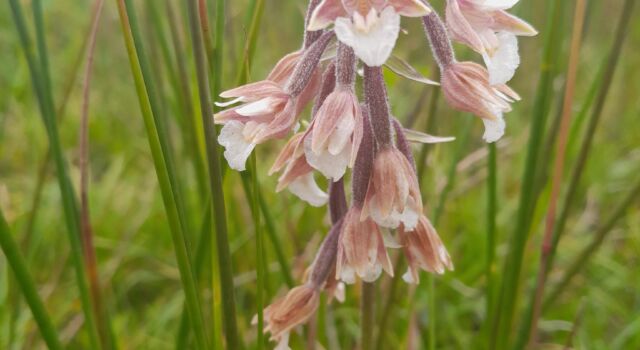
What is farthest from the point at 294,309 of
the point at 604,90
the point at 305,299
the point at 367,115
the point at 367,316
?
the point at 604,90

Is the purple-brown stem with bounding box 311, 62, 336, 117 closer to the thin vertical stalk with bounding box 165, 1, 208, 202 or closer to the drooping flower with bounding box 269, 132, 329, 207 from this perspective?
the drooping flower with bounding box 269, 132, 329, 207

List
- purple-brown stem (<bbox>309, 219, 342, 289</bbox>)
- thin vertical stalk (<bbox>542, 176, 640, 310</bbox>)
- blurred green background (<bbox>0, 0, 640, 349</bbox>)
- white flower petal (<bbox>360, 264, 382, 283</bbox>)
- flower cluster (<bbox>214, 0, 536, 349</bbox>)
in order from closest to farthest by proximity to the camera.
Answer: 1. flower cluster (<bbox>214, 0, 536, 349</bbox>)
2. white flower petal (<bbox>360, 264, 382, 283</bbox>)
3. purple-brown stem (<bbox>309, 219, 342, 289</bbox>)
4. thin vertical stalk (<bbox>542, 176, 640, 310</bbox>)
5. blurred green background (<bbox>0, 0, 640, 349</bbox>)

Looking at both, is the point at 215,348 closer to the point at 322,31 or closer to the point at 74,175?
the point at 322,31

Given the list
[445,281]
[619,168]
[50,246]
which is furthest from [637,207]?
[50,246]

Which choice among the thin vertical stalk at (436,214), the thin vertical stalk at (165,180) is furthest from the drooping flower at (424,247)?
the thin vertical stalk at (165,180)

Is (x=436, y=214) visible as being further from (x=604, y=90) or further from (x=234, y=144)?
(x=234, y=144)

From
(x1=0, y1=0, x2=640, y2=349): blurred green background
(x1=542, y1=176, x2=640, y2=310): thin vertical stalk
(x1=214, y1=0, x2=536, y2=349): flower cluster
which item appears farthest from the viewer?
(x1=0, y1=0, x2=640, y2=349): blurred green background

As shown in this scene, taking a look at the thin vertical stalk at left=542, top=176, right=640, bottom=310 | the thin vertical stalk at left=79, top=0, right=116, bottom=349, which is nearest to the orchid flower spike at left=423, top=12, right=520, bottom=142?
the thin vertical stalk at left=542, top=176, right=640, bottom=310
